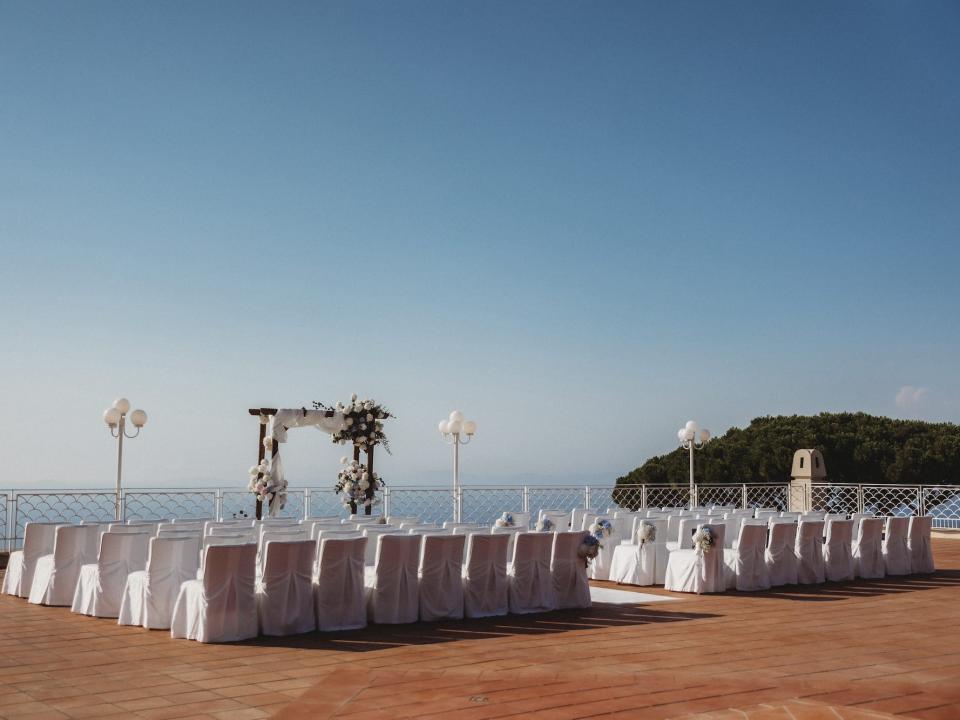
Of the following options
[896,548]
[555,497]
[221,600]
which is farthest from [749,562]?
[555,497]

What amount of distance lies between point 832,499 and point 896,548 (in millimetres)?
7210

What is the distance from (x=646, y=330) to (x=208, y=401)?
12.0m

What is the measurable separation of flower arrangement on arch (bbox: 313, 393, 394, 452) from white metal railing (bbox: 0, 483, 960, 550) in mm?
1086

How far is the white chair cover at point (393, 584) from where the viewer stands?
27.4 feet

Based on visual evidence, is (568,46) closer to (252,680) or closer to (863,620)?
(863,620)

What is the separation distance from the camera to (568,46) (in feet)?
53.4

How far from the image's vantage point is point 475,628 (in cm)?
835

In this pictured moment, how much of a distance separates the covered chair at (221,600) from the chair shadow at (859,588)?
20.0 ft

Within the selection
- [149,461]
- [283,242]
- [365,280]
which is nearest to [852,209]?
[365,280]

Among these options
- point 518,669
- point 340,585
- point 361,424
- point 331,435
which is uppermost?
point 361,424

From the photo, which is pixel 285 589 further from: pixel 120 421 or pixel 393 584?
pixel 120 421

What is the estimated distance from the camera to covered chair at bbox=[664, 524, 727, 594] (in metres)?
10.9

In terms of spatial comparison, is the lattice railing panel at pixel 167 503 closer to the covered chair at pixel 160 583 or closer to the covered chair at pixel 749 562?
the covered chair at pixel 160 583

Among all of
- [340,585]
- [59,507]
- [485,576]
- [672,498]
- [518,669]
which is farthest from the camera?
[672,498]
